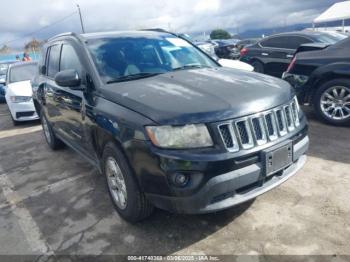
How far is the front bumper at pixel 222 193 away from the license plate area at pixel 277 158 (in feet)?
0.22

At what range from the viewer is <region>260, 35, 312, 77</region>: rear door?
29.5 ft

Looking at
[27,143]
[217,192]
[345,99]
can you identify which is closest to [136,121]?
[217,192]

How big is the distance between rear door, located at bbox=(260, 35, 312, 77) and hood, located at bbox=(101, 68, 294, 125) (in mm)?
6253

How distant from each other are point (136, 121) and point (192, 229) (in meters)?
1.17

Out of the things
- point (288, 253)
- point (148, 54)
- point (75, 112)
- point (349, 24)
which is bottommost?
point (349, 24)

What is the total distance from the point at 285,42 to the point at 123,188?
7.90 meters

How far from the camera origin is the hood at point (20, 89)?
8.14 meters

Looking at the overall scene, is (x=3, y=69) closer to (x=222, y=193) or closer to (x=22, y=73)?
(x=22, y=73)

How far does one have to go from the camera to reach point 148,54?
377 centimetres

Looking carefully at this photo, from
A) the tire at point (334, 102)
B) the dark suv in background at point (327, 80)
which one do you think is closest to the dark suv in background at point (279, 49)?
the dark suv in background at point (327, 80)

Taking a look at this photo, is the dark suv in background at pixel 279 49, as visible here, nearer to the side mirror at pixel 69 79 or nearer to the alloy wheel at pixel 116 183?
the side mirror at pixel 69 79

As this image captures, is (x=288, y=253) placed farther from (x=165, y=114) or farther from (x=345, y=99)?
(x=345, y=99)

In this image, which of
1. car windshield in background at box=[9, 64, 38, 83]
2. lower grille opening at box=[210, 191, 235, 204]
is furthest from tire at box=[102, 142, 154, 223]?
car windshield in background at box=[9, 64, 38, 83]

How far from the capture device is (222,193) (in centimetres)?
247
